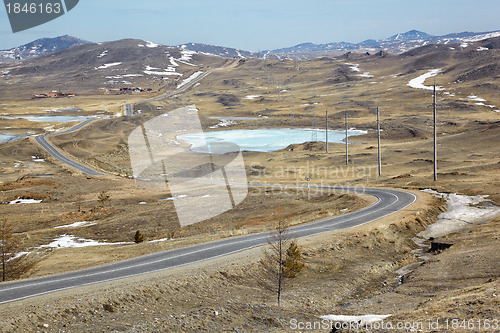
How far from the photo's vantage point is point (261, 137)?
388 feet

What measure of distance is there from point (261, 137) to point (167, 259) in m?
94.4

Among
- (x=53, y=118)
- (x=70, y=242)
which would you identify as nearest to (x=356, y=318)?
(x=70, y=242)

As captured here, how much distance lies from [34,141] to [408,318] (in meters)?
97.1

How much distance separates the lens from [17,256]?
29.8m

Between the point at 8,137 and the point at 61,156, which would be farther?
the point at 8,137

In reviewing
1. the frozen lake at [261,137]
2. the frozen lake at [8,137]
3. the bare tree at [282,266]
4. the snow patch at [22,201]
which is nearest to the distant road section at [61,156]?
the frozen lake at [8,137]

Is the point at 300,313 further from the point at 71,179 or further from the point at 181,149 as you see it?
the point at 181,149

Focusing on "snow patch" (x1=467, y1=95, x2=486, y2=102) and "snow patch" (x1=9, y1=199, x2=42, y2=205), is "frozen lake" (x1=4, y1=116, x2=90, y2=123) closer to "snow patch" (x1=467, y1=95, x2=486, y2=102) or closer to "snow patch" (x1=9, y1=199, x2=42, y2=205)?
"snow patch" (x1=9, y1=199, x2=42, y2=205)

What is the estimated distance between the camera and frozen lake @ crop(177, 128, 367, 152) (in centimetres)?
10478

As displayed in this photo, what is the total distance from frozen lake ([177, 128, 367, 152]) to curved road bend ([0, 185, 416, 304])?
2571 inches

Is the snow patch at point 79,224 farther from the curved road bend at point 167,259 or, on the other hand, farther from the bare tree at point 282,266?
the bare tree at point 282,266

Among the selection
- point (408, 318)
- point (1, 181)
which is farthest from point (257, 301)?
point (1, 181)

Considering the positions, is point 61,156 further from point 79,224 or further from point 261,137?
point 261,137

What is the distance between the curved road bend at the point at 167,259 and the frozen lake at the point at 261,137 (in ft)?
214
